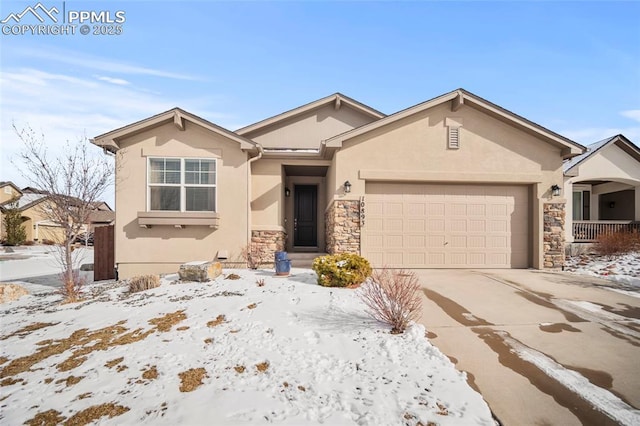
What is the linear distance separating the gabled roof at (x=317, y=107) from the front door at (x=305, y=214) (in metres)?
2.98

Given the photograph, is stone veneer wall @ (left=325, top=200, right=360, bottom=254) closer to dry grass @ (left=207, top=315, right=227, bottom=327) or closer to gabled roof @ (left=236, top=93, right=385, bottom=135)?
dry grass @ (left=207, top=315, right=227, bottom=327)

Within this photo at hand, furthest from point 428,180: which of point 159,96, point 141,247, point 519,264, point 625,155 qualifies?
point 625,155

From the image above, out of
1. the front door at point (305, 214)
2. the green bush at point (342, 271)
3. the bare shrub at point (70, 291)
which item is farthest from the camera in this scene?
the front door at point (305, 214)

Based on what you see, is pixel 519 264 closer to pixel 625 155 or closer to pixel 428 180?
pixel 428 180

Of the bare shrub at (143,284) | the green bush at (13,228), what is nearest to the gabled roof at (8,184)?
the green bush at (13,228)

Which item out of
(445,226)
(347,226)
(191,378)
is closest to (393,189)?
(347,226)

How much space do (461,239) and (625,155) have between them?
1233 centimetres

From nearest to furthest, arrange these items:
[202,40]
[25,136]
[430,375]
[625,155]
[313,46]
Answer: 1. [430,375]
2. [25,136]
3. [202,40]
4. [313,46]
5. [625,155]

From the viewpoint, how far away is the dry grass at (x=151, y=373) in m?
3.39

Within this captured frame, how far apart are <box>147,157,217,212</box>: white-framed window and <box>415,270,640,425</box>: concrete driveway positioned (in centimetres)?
713

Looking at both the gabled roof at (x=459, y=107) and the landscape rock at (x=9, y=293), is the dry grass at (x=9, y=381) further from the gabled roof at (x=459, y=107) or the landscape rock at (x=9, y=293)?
the gabled roof at (x=459, y=107)

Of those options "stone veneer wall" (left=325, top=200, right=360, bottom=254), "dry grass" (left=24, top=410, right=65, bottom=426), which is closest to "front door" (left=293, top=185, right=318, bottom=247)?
"stone veneer wall" (left=325, top=200, right=360, bottom=254)

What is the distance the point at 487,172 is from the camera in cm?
904

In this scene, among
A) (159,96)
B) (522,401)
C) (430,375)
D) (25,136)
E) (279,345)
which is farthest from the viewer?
(159,96)
